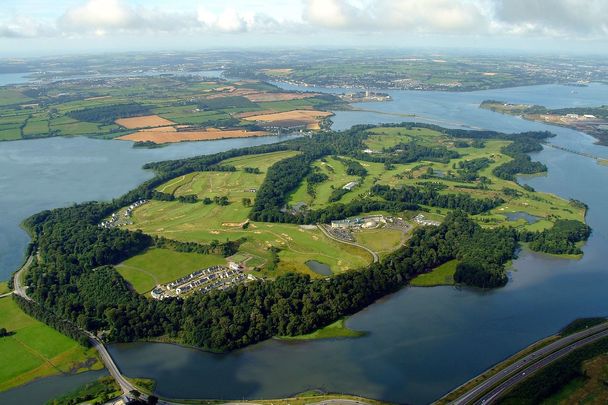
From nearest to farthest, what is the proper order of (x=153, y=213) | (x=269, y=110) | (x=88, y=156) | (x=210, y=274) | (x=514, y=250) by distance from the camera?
(x=210, y=274) → (x=514, y=250) → (x=153, y=213) → (x=88, y=156) → (x=269, y=110)

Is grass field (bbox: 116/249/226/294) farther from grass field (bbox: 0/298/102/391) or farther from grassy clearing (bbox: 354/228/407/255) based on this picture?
grassy clearing (bbox: 354/228/407/255)

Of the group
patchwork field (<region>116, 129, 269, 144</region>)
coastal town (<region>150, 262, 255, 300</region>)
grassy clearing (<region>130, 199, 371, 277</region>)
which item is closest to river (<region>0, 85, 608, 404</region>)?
coastal town (<region>150, 262, 255, 300</region>)

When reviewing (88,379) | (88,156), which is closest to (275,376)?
(88,379)

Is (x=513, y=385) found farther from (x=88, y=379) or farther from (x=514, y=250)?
(x=88, y=379)

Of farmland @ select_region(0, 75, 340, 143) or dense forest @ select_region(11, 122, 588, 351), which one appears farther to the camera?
farmland @ select_region(0, 75, 340, 143)

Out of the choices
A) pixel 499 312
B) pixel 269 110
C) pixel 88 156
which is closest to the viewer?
pixel 499 312

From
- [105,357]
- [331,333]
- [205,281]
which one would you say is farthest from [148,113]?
[331,333]

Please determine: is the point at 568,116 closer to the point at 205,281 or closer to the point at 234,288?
the point at 205,281

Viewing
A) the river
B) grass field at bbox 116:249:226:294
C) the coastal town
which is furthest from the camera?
grass field at bbox 116:249:226:294
